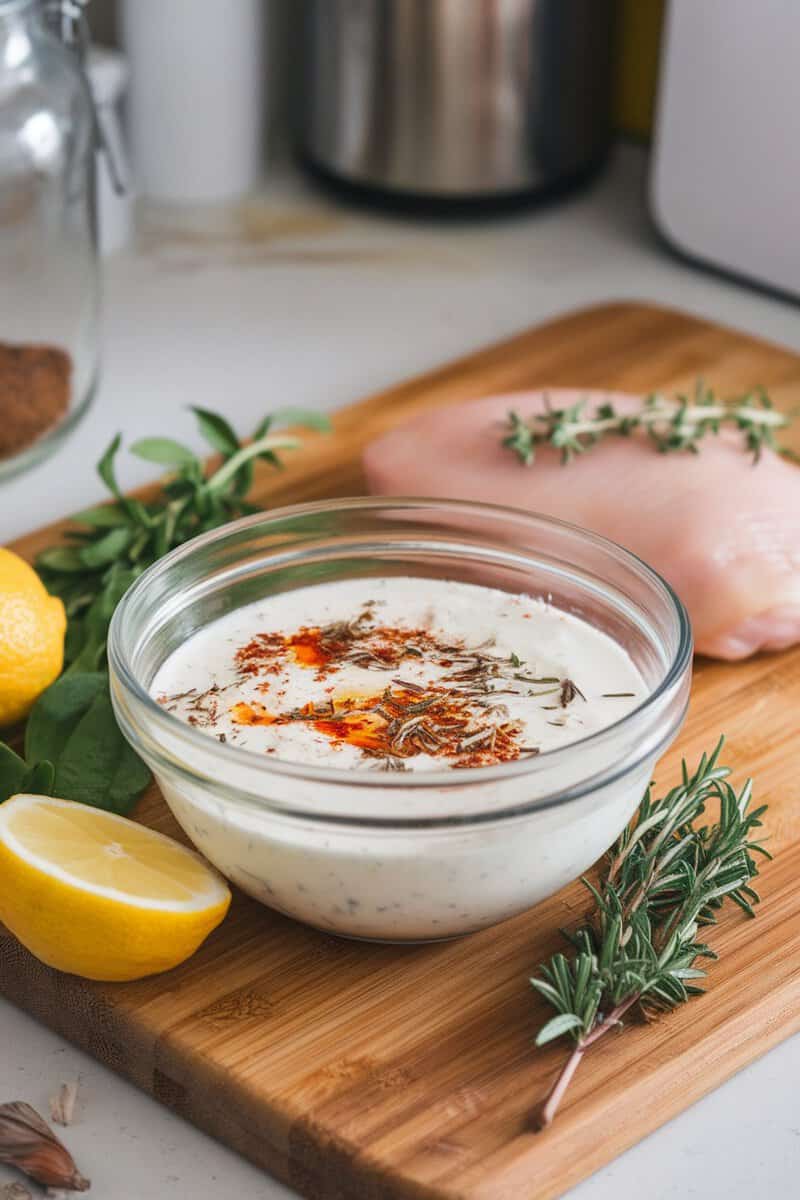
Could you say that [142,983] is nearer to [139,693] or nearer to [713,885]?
[139,693]

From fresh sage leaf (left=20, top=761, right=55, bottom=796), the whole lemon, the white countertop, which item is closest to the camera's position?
fresh sage leaf (left=20, top=761, right=55, bottom=796)

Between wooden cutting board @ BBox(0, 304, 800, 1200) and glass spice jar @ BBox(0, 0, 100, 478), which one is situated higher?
glass spice jar @ BBox(0, 0, 100, 478)

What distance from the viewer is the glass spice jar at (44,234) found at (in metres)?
1.58

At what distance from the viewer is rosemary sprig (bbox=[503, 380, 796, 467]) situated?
4.73ft

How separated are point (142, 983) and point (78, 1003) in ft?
0.13

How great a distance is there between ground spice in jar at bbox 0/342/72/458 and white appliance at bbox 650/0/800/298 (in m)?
0.78

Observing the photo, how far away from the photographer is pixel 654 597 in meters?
1.12

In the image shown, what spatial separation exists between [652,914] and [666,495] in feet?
1.47

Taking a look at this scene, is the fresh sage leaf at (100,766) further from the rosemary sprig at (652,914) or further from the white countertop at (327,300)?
the white countertop at (327,300)

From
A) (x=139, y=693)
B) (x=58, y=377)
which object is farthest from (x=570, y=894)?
(x=58, y=377)

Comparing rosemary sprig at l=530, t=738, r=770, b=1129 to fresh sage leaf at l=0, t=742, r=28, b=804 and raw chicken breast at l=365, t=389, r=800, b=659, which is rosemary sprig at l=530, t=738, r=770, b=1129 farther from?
fresh sage leaf at l=0, t=742, r=28, b=804

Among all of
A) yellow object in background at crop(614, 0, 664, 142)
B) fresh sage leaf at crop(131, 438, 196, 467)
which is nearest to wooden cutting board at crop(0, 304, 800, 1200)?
fresh sage leaf at crop(131, 438, 196, 467)

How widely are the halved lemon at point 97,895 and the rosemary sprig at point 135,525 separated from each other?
275 millimetres

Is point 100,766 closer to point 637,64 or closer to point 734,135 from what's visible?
point 734,135
